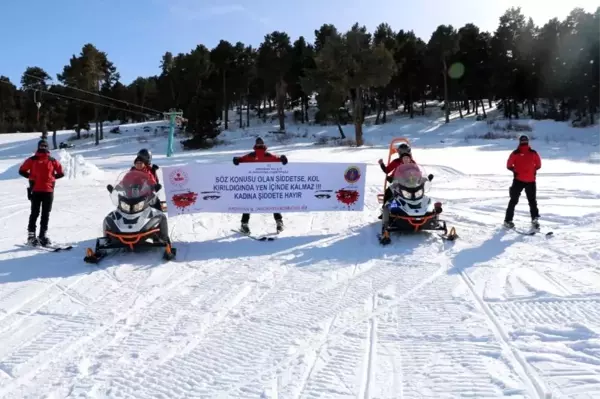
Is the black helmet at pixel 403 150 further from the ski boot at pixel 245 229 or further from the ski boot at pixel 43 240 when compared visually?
the ski boot at pixel 43 240

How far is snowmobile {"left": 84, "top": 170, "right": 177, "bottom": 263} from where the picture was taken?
736 centimetres

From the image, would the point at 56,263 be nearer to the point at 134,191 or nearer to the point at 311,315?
the point at 134,191

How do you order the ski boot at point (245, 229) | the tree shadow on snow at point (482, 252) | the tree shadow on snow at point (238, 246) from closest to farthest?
the tree shadow on snow at point (482, 252)
the tree shadow on snow at point (238, 246)
the ski boot at point (245, 229)

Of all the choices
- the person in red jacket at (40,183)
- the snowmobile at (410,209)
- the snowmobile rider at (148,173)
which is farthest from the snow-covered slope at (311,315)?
the snowmobile rider at (148,173)

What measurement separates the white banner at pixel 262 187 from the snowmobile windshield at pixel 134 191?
1.20 meters

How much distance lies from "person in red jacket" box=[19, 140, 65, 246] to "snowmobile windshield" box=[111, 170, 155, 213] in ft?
4.85

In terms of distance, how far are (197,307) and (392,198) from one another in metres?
4.69

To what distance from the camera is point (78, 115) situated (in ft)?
174

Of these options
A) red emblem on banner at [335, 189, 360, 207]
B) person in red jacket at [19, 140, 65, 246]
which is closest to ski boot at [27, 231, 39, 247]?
person in red jacket at [19, 140, 65, 246]

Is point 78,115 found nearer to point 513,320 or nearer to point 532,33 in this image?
point 532,33

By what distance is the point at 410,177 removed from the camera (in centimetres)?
863

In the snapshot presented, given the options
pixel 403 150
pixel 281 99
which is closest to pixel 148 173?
pixel 403 150

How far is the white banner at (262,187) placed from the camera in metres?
9.26

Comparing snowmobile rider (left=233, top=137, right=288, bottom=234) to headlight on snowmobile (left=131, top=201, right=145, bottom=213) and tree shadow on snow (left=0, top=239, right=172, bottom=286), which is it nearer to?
tree shadow on snow (left=0, top=239, right=172, bottom=286)
